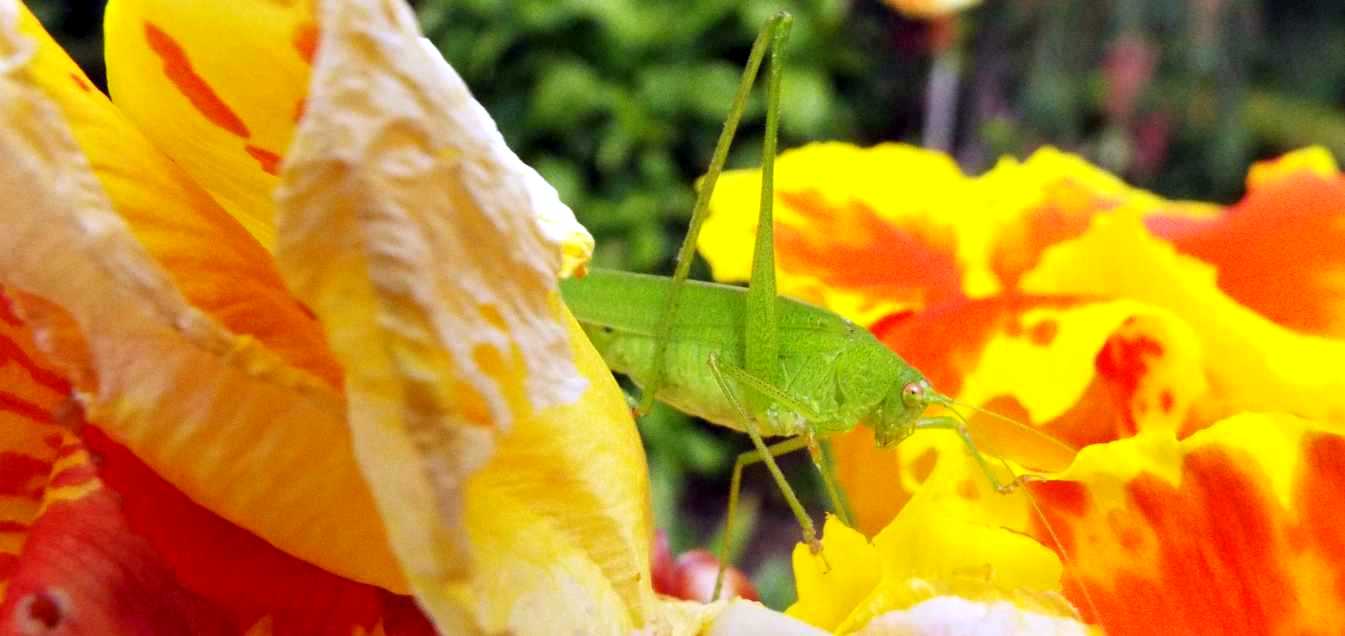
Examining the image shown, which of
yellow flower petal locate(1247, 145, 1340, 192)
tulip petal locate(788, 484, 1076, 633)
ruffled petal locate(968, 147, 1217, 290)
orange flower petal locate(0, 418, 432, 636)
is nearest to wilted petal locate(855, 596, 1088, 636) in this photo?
tulip petal locate(788, 484, 1076, 633)

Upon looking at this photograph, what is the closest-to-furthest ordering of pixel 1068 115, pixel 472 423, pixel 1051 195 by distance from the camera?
pixel 472 423
pixel 1051 195
pixel 1068 115

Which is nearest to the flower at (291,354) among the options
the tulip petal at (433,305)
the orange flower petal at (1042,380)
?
the tulip petal at (433,305)

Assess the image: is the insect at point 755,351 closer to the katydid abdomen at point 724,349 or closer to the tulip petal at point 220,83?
the katydid abdomen at point 724,349

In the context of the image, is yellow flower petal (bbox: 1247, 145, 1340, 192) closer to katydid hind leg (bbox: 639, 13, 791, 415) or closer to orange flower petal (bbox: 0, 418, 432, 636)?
katydid hind leg (bbox: 639, 13, 791, 415)

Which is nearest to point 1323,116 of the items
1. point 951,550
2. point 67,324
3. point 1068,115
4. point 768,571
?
point 1068,115

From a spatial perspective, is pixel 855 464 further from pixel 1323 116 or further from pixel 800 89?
pixel 1323 116

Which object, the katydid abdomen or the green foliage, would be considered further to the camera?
the green foliage

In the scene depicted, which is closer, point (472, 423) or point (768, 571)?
point (472, 423)
